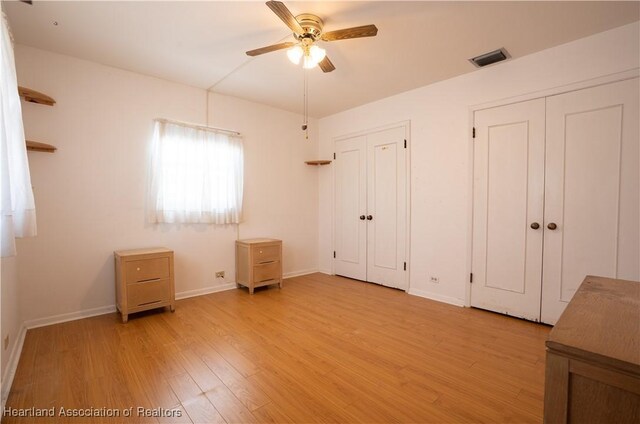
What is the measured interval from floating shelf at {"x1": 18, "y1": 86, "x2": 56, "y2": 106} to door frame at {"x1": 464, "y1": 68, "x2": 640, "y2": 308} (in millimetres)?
4207

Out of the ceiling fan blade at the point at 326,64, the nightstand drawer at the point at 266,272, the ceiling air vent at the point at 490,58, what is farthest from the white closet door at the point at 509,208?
the nightstand drawer at the point at 266,272

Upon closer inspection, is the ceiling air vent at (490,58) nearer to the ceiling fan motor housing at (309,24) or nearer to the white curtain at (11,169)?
the ceiling fan motor housing at (309,24)

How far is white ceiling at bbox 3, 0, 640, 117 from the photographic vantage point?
2.19 m

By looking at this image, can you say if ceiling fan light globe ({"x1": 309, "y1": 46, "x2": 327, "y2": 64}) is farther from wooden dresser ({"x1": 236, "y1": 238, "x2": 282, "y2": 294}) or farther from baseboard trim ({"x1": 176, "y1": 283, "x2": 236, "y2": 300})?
baseboard trim ({"x1": 176, "y1": 283, "x2": 236, "y2": 300})

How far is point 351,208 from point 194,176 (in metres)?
2.31

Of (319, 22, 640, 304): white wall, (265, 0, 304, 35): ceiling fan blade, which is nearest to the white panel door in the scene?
(319, 22, 640, 304): white wall

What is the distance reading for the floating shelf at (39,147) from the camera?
2.61 metres

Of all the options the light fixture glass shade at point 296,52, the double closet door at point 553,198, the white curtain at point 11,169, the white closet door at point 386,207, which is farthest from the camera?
the white closet door at point 386,207

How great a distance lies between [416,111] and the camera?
3771mm

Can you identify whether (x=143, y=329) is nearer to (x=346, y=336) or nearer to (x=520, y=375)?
(x=346, y=336)

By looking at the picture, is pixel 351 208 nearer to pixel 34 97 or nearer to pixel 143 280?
pixel 143 280

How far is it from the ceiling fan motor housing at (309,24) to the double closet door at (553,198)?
2040mm

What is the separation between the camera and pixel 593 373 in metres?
0.75

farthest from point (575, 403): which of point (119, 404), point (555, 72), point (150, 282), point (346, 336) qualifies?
point (150, 282)
